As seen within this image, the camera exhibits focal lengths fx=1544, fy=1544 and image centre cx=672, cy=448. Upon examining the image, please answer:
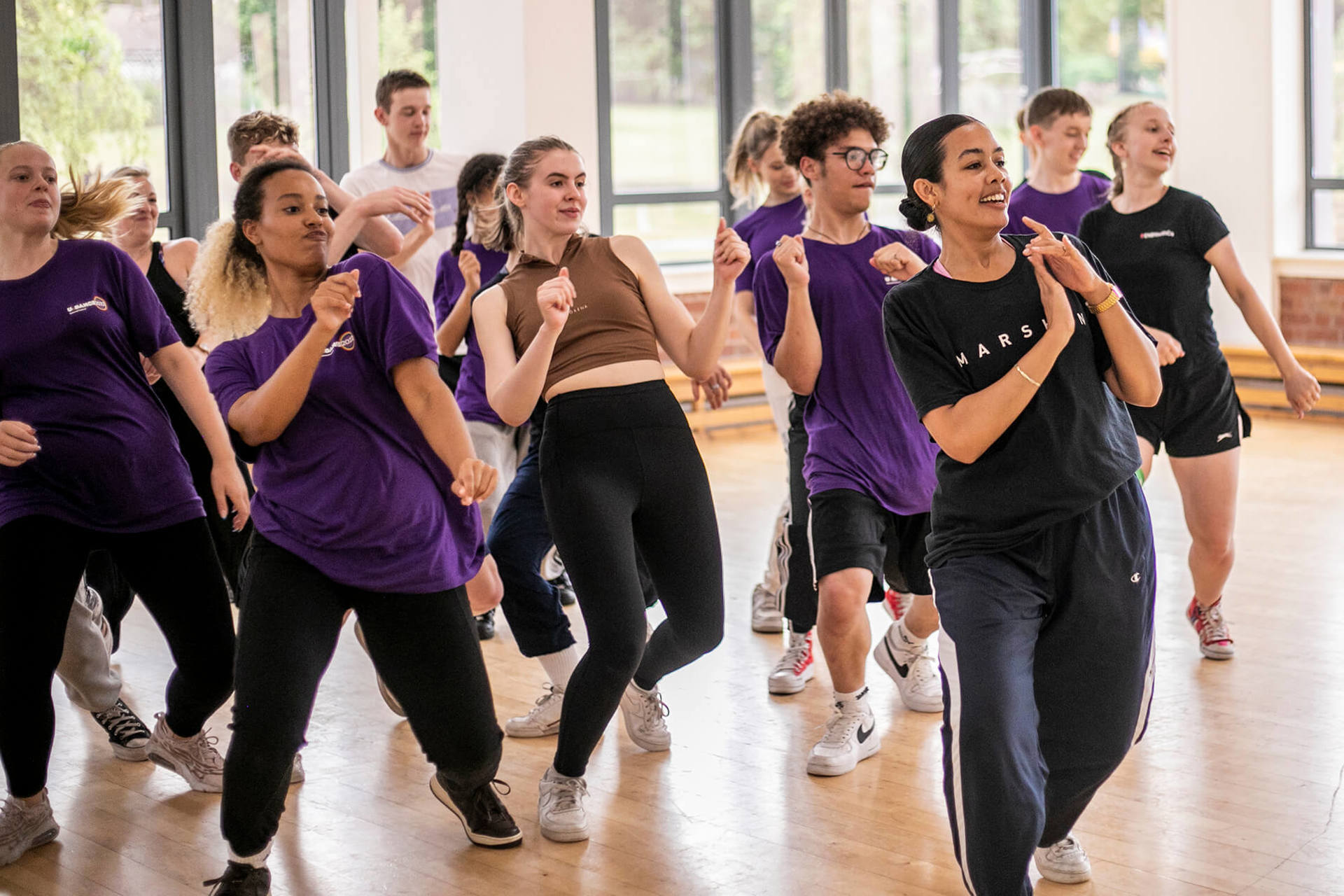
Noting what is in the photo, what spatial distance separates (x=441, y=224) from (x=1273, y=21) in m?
5.65

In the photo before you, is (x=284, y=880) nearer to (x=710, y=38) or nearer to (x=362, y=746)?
(x=362, y=746)

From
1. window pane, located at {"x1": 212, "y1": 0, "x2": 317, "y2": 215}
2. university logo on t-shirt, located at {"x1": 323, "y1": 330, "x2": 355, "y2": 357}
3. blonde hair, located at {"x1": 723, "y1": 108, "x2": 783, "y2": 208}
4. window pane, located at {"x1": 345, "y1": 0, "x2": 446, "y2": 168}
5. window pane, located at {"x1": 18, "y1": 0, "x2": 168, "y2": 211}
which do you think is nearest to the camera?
university logo on t-shirt, located at {"x1": 323, "y1": 330, "x2": 355, "y2": 357}

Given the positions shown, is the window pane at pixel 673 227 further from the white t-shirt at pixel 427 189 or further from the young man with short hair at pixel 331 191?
the young man with short hair at pixel 331 191

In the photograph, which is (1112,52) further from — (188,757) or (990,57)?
(188,757)

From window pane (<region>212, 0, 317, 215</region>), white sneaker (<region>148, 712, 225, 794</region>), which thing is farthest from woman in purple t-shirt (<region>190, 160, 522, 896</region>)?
window pane (<region>212, 0, 317, 215</region>)

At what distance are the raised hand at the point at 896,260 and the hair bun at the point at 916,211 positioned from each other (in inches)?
24.1

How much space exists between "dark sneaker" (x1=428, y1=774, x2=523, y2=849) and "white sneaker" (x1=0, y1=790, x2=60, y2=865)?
86 centimetres

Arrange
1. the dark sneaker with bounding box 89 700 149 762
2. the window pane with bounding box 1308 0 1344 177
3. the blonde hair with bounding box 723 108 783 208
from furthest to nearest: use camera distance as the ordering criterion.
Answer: the window pane with bounding box 1308 0 1344 177 → the blonde hair with bounding box 723 108 783 208 → the dark sneaker with bounding box 89 700 149 762

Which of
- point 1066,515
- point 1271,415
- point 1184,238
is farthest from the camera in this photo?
point 1271,415

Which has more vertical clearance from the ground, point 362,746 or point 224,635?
point 224,635

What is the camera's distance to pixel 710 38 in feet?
32.1

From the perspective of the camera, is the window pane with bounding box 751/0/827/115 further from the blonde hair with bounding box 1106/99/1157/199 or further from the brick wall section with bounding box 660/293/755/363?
the blonde hair with bounding box 1106/99/1157/199

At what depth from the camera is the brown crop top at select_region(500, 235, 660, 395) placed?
3.34m

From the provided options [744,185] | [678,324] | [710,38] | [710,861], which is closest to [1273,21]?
[710,38]
